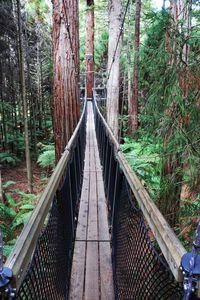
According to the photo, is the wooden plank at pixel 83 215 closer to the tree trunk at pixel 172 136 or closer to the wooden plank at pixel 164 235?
the tree trunk at pixel 172 136

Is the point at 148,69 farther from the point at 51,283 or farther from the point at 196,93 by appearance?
the point at 51,283

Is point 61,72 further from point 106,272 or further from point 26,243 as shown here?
point 26,243

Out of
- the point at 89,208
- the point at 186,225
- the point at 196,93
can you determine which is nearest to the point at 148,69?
the point at 196,93

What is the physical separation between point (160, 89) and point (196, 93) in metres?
0.28

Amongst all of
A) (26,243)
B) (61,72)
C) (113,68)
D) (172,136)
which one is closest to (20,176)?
(113,68)

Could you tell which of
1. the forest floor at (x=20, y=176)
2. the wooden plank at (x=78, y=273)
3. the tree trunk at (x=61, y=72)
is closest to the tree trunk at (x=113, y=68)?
the tree trunk at (x=61, y=72)

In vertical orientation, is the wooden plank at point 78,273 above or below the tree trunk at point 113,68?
below

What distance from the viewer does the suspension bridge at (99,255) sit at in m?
0.80

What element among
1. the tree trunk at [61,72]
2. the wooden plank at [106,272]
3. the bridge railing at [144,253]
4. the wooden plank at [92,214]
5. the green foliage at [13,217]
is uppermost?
the tree trunk at [61,72]

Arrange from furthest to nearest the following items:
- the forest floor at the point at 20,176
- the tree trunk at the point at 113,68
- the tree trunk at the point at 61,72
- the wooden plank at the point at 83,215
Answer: the forest floor at the point at 20,176 < the tree trunk at the point at 113,68 < the tree trunk at the point at 61,72 < the wooden plank at the point at 83,215

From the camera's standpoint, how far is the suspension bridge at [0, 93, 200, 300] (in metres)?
0.80

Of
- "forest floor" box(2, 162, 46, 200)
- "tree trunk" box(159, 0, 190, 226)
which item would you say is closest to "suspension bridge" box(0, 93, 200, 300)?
"tree trunk" box(159, 0, 190, 226)

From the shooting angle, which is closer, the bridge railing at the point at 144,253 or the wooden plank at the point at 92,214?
the bridge railing at the point at 144,253

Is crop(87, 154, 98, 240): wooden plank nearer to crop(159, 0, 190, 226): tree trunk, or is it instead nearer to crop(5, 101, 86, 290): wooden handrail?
crop(159, 0, 190, 226): tree trunk
